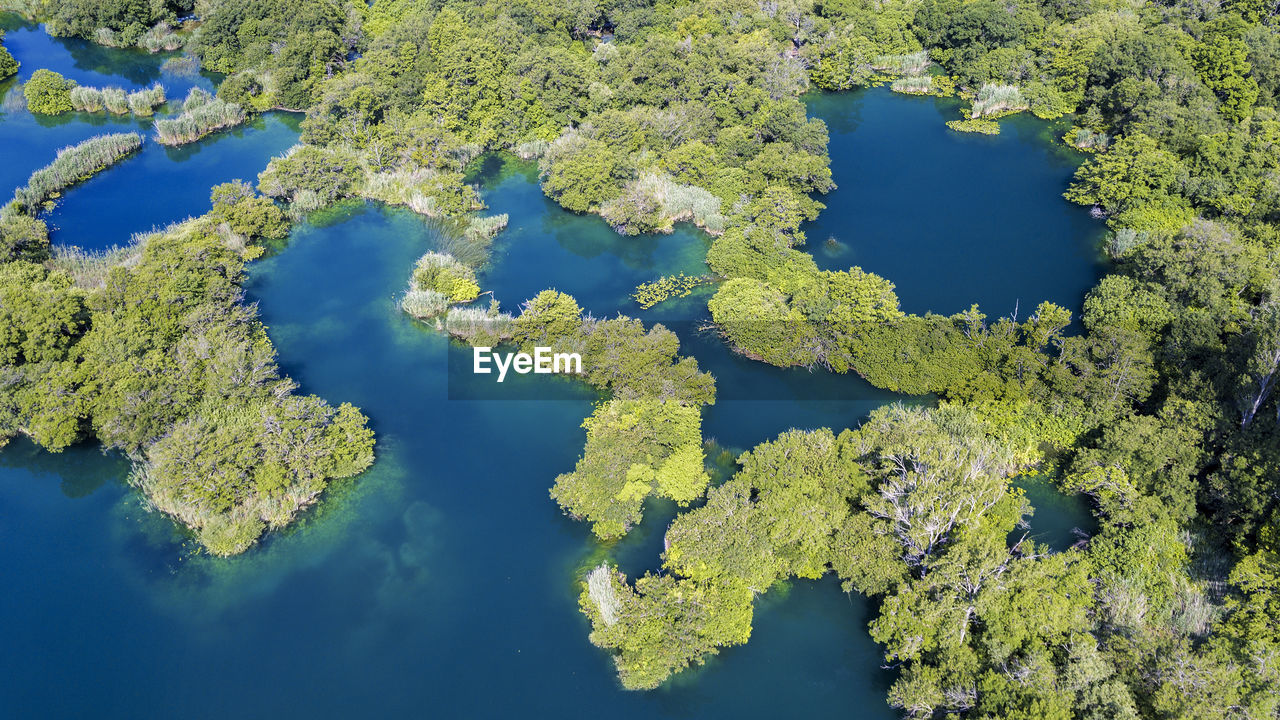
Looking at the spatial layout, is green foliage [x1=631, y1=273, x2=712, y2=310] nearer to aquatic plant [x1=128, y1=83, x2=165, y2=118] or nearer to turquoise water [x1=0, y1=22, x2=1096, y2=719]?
turquoise water [x1=0, y1=22, x2=1096, y2=719]

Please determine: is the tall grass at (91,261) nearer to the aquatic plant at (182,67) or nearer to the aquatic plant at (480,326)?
the aquatic plant at (480,326)

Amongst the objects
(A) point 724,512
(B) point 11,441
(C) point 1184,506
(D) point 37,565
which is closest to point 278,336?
(B) point 11,441

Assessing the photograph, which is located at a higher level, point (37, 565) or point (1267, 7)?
point (1267, 7)

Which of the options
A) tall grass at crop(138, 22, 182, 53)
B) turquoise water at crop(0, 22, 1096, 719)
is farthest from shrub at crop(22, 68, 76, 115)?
turquoise water at crop(0, 22, 1096, 719)

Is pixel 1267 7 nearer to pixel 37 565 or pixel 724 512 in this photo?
pixel 724 512

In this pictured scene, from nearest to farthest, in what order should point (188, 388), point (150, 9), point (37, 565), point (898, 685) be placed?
point (898, 685), point (37, 565), point (188, 388), point (150, 9)


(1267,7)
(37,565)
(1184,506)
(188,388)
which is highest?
(1267,7)
